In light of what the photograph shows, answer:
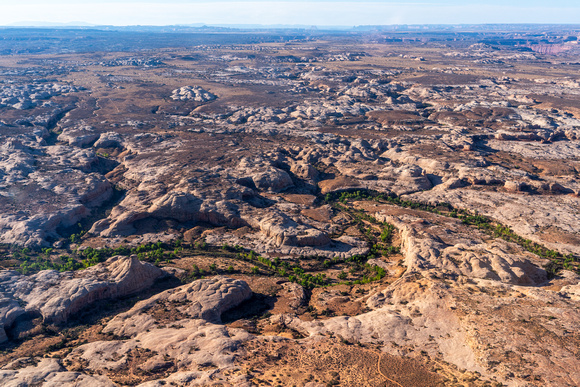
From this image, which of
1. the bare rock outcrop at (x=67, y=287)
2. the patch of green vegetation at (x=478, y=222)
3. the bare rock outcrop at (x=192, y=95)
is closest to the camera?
the bare rock outcrop at (x=67, y=287)

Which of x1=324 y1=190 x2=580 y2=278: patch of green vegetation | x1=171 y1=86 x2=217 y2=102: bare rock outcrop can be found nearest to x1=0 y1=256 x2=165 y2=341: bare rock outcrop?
x1=324 y1=190 x2=580 y2=278: patch of green vegetation

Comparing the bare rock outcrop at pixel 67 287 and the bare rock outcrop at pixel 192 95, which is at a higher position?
the bare rock outcrop at pixel 192 95

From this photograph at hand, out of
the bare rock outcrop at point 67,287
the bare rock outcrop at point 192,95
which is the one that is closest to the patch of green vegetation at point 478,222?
the bare rock outcrop at point 67,287

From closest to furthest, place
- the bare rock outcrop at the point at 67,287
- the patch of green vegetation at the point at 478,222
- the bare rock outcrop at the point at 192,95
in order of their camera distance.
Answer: the bare rock outcrop at the point at 67,287 → the patch of green vegetation at the point at 478,222 → the bare rock outcrop at the point at 192,95

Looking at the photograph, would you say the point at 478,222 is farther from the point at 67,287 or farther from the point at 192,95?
the point at 192,95

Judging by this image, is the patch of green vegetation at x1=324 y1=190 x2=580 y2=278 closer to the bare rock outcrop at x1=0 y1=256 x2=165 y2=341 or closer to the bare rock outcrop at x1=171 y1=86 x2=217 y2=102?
the bare rock outcrop at x1=0 y1=256 x2=165 y2=341

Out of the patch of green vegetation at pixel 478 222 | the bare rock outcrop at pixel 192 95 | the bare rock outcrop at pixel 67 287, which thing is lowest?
the patch of green vegetation at pixel 478 222

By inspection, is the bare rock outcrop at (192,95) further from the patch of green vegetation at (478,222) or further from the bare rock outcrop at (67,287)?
the bare rock outcrop at (67,287)

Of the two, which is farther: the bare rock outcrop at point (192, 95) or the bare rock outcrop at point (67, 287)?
the bare rock outcrop at point (192, 95)

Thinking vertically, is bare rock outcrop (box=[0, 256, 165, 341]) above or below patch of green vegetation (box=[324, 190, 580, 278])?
above

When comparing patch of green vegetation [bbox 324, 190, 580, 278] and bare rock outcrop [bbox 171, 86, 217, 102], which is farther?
bare rock outcrop [bbox 171, 86, 217, 102]

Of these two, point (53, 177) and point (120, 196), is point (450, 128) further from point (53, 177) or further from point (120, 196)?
point (53, 177)

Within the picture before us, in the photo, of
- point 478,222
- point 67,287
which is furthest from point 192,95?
point 478,222
